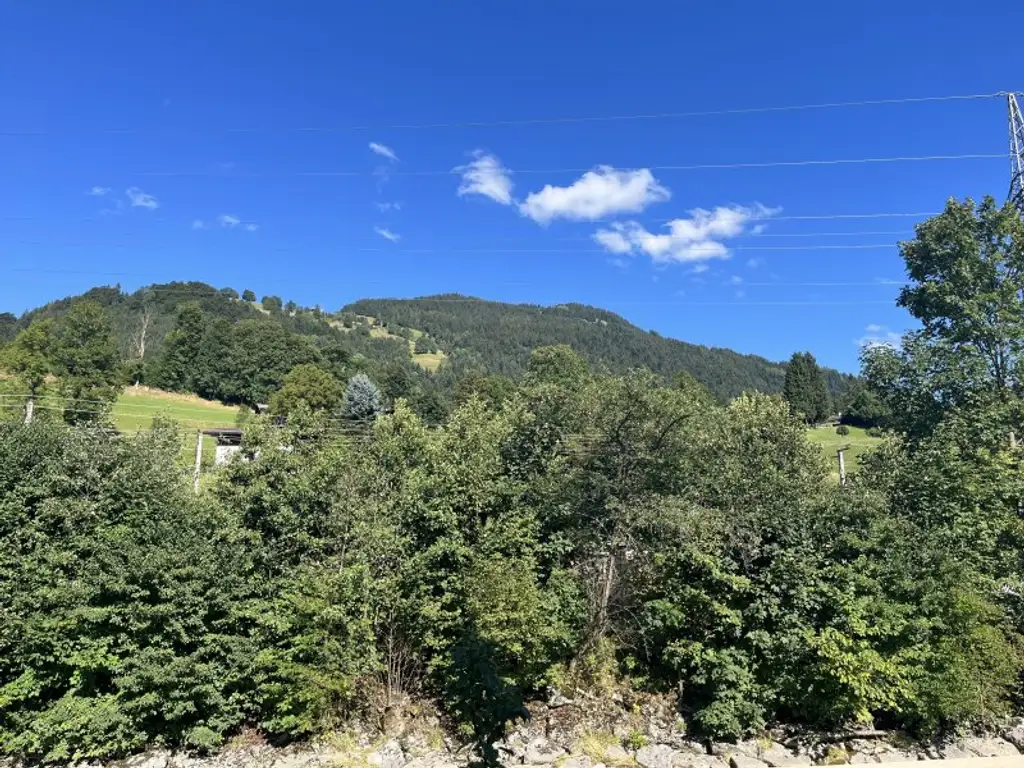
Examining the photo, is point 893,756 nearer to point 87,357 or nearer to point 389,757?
point 389,757

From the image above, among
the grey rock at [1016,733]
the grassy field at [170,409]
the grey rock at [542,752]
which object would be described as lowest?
the grey rock at [542,752]

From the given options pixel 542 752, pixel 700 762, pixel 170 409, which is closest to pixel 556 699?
pixel 542 752

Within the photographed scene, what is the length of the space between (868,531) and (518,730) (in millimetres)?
7803

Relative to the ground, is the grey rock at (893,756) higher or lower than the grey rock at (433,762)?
higher

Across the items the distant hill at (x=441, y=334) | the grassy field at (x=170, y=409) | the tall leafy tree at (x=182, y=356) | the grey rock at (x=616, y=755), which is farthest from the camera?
the distant hill at (x=441, y=334)

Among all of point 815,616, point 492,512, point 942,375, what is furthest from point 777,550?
point 942,375

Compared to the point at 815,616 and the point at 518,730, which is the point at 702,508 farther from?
the point at 518,730

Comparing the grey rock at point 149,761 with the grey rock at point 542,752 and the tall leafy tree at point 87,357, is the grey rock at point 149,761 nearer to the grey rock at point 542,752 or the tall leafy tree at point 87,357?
the grey rock at point 542,752

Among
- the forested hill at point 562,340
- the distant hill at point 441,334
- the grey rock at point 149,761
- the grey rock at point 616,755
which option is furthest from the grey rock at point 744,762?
the forested hill at point 562,340

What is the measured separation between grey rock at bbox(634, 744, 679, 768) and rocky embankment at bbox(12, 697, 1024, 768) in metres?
0.02

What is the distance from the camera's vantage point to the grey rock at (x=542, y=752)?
1056 centimetres

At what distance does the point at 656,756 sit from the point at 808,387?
244 feet

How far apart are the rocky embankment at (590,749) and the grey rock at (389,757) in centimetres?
2

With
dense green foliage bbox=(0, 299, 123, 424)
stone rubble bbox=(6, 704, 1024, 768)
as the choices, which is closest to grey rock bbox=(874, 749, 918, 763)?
stone rubble bbox=(6, 704, 1024, 768)
